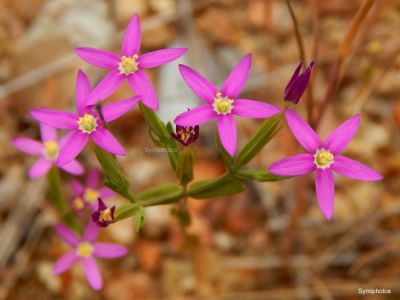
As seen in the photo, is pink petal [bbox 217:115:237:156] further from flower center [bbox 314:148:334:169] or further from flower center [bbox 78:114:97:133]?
flower center [bbox 78:114:97:133]

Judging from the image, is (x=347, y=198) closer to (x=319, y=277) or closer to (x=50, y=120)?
(x=319, y=277)

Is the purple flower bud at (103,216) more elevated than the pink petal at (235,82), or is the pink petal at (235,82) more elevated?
the pink petal at (235,82)

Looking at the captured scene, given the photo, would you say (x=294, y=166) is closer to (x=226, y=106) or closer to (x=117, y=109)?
(x=226, y=106)

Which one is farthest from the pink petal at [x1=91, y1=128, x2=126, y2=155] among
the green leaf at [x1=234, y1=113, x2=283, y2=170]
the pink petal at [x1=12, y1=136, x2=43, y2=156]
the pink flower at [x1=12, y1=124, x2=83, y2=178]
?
the pink petal at [x1=12, y1=136, x2=43, y2=156]

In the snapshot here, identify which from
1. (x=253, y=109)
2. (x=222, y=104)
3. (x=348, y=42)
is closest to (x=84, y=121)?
(x=222, y=104)

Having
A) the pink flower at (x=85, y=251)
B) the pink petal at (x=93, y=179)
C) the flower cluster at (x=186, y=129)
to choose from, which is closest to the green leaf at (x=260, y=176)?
the flower cluster at (x=186, y=129)

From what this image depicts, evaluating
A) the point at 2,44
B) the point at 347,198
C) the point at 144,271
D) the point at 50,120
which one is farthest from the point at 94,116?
the point at 2,44

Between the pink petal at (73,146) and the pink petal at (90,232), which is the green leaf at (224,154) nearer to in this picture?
the pink petal at (73,146)
